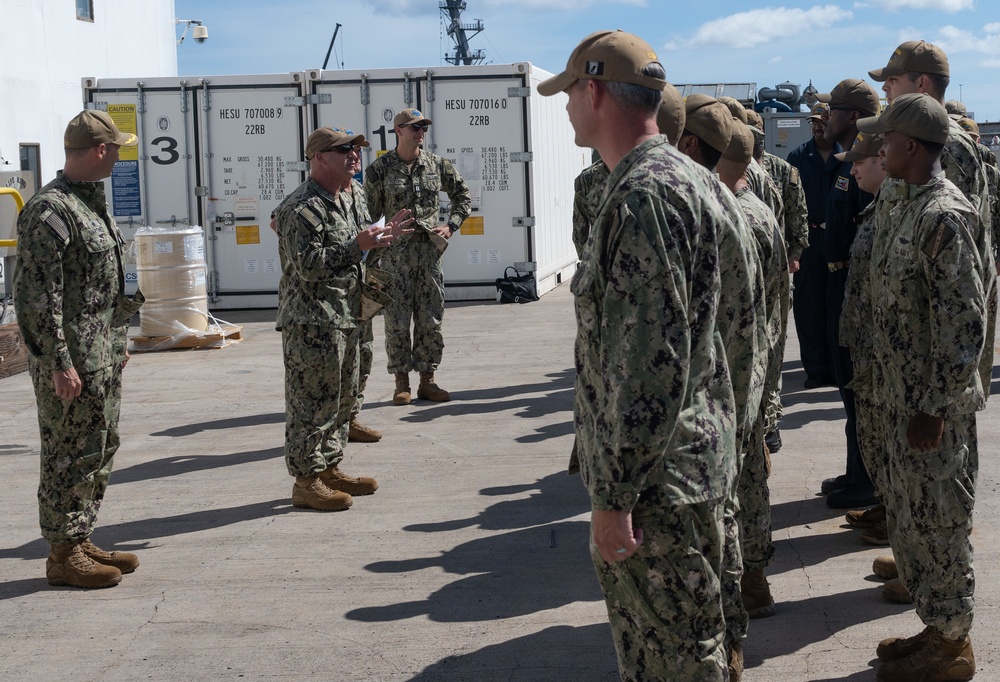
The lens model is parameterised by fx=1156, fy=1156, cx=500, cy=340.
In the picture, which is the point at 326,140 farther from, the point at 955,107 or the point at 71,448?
the point at 955,107

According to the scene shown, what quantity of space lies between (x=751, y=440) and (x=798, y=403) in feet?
14.6

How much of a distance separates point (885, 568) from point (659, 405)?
2691 mm

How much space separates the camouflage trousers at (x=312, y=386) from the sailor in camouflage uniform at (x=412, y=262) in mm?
2869

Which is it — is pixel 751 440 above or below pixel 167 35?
below

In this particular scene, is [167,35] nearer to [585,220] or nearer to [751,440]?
[585,220]

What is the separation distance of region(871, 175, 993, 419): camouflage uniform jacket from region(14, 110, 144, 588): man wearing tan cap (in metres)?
3.15

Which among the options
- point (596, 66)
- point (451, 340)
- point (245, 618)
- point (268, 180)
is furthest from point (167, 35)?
point (596, 66)

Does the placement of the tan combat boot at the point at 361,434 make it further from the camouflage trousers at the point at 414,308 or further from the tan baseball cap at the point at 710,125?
the tan baseball cap at the point at 710,125

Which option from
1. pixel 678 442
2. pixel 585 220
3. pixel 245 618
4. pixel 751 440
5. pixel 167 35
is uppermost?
pixel 167 35

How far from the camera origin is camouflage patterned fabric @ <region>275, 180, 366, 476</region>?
19.0 ft

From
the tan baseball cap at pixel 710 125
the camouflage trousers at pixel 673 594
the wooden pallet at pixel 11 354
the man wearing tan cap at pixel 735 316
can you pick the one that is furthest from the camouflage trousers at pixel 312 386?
the wooden pallet at pixel 11 354

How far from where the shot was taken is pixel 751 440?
4160 mm

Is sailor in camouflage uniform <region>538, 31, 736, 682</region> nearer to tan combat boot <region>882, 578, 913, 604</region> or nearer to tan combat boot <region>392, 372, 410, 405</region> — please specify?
tan combat boot <region>882, 578, 913, 604</region>

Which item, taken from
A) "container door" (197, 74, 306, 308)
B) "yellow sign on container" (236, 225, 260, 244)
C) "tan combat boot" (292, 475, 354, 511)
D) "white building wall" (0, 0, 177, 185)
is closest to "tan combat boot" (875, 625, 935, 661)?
"tan combat boot" (292, 475, 354, 511)
